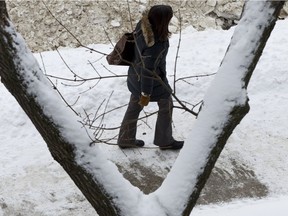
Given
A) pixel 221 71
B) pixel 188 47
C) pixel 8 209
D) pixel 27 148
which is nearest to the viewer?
pixel 221 71

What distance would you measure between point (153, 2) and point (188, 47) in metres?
3.08

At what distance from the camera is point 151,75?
3959 millimetres

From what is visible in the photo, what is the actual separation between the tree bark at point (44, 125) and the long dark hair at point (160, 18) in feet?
4.80

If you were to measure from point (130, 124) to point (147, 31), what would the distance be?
108 cm

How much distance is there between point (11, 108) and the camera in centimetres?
521

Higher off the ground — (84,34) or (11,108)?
(11,108)

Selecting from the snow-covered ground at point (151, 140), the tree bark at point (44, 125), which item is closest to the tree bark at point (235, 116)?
the tree bark at point (44, 125)

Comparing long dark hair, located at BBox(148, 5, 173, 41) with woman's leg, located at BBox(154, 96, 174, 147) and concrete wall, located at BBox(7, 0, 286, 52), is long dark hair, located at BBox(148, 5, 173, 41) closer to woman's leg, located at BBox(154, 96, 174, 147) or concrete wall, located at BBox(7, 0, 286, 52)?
woman's leg, located at BBox(154, 96, 174, 147)

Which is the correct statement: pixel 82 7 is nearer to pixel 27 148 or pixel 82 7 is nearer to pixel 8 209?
pixel 27 148

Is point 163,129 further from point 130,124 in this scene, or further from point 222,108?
point 222,108

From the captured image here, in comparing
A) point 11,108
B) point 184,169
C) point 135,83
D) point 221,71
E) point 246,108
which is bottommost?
point 11,108

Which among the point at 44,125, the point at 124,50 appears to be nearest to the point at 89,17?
the point at 124,50

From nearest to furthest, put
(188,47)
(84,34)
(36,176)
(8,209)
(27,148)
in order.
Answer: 1. (8,209)
2. (36,176)
3. (27,148)
4. (188,47)
5. (84,34)

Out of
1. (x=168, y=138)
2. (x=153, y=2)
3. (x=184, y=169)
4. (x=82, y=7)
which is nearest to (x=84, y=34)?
(x=82, y=7)
